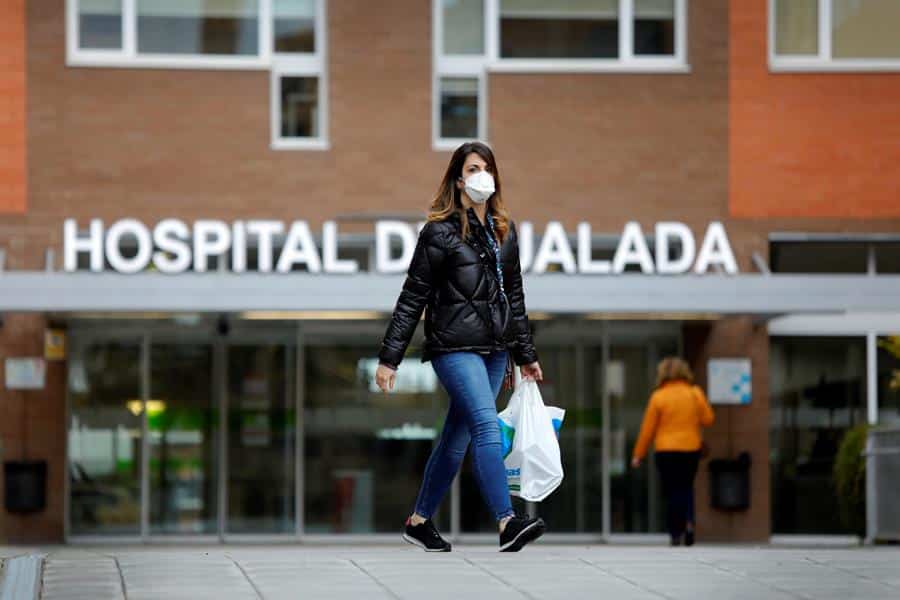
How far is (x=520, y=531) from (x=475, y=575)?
966 mm

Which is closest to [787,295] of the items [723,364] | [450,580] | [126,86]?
[723,364]

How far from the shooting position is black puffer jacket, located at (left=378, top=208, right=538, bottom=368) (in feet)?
30.9

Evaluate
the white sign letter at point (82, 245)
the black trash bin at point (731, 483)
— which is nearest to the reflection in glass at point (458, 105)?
the white sign letter at point (82, 245)

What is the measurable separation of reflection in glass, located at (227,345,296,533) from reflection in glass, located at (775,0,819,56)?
231 inches

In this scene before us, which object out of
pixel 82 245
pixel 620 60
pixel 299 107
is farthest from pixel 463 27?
pixel 82 245

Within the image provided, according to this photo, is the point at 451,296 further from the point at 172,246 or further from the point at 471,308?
the point at 172,246

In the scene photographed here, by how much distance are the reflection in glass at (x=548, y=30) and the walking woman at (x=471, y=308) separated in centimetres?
1115

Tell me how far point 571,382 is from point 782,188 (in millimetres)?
2877

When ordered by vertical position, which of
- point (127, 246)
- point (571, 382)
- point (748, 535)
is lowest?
point (748, 535)

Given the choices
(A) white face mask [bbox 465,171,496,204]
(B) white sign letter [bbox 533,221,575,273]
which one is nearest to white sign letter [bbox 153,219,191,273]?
(B) white sign letter [bbox 533,221,575,273]

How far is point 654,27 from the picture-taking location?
20750 mm

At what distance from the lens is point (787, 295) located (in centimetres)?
1892

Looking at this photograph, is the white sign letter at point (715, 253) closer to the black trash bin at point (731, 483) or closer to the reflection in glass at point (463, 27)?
the black trash bin at point (731, 483)

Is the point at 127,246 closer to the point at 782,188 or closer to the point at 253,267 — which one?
the point at 253,267
